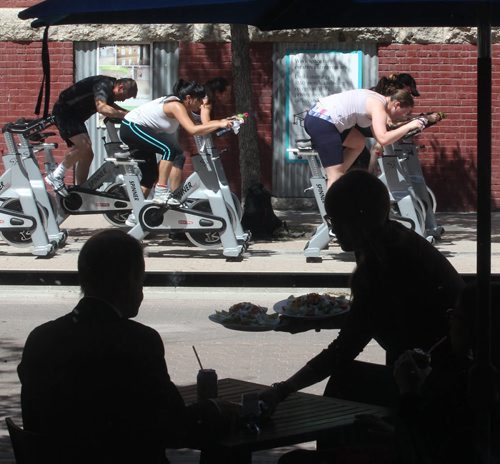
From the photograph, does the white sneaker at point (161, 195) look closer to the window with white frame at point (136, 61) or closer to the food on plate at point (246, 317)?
the window with white frame at point (136, 61)

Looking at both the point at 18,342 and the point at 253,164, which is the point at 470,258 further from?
the point at 18,342

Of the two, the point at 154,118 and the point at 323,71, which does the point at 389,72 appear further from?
the point at 154,118

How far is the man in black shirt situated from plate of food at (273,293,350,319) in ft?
28.6

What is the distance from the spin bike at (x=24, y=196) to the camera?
12297 mm

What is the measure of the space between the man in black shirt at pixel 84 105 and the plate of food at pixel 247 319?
28.1 ft

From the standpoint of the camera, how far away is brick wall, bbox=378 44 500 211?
695 inches

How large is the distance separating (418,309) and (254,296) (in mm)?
6888

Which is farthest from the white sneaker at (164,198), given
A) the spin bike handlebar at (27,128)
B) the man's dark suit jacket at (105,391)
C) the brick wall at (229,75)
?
the man's dark suit jacket at (105,391)

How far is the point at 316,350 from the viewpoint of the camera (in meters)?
8.69

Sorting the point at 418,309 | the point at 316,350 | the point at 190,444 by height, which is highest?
the point at 418,309

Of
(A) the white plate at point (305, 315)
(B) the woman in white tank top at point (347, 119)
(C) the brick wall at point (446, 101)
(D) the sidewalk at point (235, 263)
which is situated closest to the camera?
(A) the white plate at point (305, 315)

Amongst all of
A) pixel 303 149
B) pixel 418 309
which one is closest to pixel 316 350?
pixel 303 149

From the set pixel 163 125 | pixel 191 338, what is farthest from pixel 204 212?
pixel 191 338

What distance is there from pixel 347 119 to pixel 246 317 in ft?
23.3
